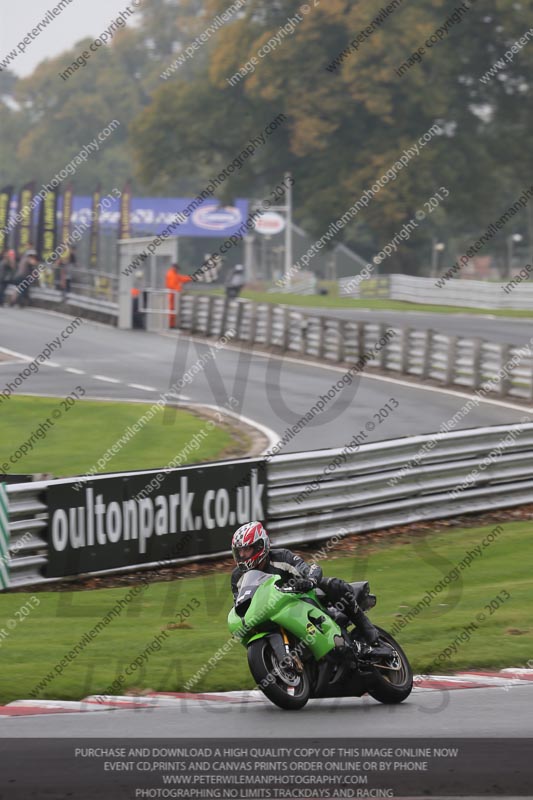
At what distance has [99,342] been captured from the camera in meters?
35.4

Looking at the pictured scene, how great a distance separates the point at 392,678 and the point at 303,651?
2.13ft

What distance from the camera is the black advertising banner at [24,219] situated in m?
53.9

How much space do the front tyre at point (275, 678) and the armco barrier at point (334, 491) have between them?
16.1 feet

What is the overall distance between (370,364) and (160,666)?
72.3 ft

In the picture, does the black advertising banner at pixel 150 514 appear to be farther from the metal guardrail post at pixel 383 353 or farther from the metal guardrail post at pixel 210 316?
the metal guardrail post at pixel 210 316

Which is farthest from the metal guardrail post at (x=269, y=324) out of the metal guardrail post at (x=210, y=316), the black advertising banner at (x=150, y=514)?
the black advertising banner at (x=150, y=514)

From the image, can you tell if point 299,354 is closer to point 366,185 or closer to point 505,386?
point 505,386

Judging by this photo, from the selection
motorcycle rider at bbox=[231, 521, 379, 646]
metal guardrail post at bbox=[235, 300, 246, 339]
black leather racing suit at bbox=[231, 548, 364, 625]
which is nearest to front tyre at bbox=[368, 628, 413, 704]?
motorcycle rider at bbox=[231, 521, 379, 646]

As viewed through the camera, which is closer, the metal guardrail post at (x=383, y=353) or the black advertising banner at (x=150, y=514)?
the black advertising banner at (x=150, y=514)

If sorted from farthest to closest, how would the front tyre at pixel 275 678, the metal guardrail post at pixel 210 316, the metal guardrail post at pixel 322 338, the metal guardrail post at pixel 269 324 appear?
1. the metal guardrail post at pixel 210 316
2. the metal guardrail post at pixel 269 324
3. the metal guardrail post at pixel 322 338
4. the front tyre at pixel 275 678

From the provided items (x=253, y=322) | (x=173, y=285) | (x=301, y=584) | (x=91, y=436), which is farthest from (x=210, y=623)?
(x=173, y=285)

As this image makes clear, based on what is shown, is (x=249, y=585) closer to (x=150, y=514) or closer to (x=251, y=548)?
(x=251, y=548)

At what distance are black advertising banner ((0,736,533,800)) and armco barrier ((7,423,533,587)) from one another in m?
5.27

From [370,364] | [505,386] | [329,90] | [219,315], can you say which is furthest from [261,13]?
[505,386]
